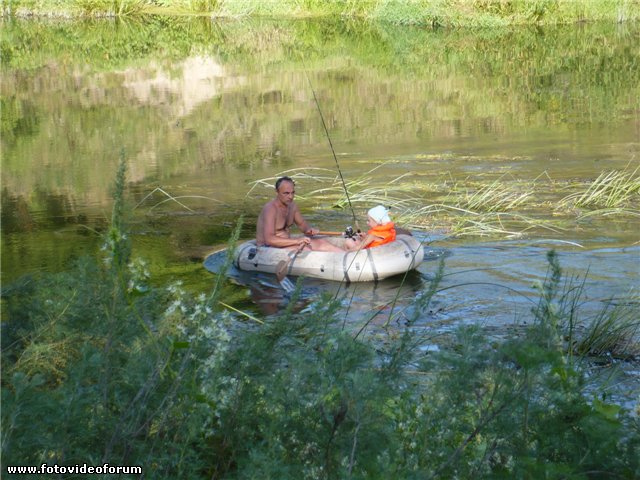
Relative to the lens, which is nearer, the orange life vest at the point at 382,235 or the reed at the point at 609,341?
the reed at the point at 609,341

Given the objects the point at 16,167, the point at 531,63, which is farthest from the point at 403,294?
the point at 531,63

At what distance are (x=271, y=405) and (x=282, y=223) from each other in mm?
6276

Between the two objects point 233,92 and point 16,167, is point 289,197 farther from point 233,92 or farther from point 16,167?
point 233,92

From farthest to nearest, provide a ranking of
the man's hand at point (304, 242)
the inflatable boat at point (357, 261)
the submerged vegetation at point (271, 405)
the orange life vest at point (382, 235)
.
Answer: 1. the man's hand at point (304, 242)
2. the orange life vest at point (382, 235)
3. the inflatable boat at point (357, 261)
4. the submerged vegetation at point (271, 405)

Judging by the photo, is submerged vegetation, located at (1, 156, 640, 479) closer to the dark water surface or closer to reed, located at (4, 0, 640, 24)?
the dark water surface

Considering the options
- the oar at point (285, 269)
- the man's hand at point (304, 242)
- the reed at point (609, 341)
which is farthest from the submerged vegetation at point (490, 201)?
the reed at point (609, 341)

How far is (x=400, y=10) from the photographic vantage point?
3447cm

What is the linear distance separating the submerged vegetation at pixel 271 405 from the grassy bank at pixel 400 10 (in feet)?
100

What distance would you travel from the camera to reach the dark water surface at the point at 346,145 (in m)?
9.96

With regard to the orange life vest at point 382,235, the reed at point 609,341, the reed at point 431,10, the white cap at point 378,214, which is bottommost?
the reed at point 609,341

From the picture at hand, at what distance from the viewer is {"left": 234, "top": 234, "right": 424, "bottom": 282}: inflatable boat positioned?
941cm

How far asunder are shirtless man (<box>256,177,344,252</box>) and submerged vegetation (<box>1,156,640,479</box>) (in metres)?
5.68

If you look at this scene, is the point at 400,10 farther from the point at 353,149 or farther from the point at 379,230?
the point at 379,230

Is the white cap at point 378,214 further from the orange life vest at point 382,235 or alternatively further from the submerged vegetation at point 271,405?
the submerged vegetation at point 271,405
